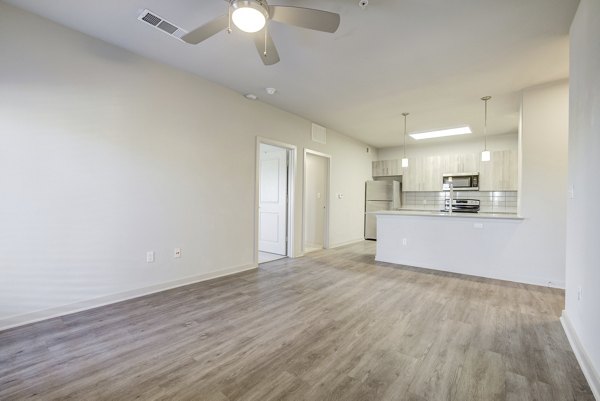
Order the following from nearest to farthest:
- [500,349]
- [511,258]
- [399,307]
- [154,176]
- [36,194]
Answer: [500,349] < [36,194] < [399,307] < [154,176] < [511,258]

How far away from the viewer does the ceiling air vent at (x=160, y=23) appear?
2.35 metres

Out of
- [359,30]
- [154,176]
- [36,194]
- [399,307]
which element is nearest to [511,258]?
[399,307]

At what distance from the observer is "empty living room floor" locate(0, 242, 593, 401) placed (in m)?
1.63

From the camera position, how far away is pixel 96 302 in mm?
2756

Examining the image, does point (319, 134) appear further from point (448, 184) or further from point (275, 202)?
point (448, 184)

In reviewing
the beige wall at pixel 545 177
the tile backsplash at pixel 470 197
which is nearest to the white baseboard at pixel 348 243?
the tile backsplash at pixel 470 197

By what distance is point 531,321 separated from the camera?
256 centimetres

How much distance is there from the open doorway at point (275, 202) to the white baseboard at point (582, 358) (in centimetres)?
377

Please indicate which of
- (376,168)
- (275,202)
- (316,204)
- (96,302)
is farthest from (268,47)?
(376,168)

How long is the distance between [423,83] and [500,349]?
3111 mm

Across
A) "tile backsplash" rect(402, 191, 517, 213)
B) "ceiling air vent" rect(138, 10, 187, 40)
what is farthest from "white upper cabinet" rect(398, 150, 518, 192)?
"ceiling air vent" rect(138, 10, 187, 40)

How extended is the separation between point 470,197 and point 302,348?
21.5 ft

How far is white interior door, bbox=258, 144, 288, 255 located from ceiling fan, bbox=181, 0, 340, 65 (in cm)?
313

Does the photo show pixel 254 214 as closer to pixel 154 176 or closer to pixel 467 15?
pixel 154 176
